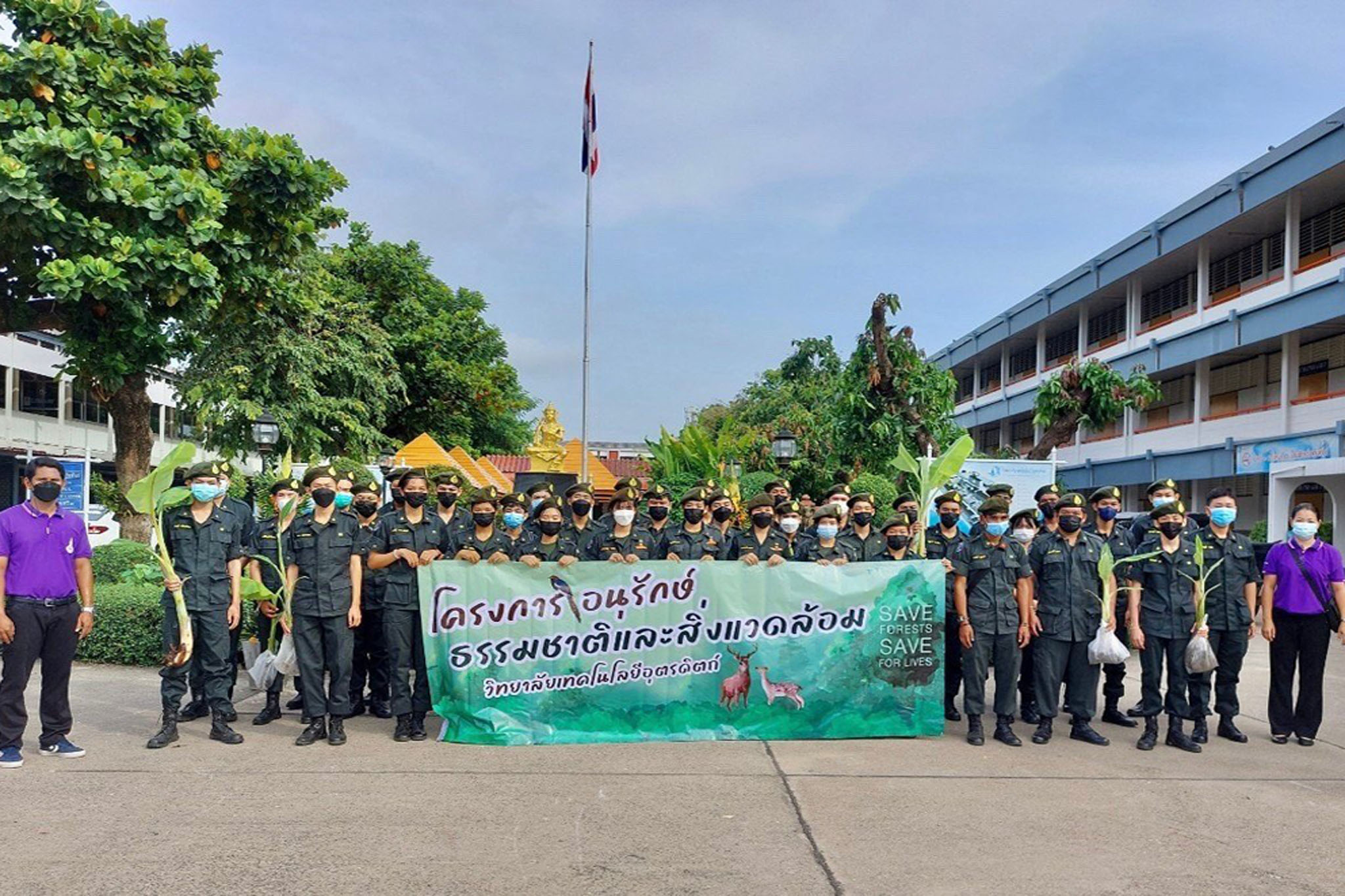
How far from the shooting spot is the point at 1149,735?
6738mm

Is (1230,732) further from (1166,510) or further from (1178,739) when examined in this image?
(1166,510)

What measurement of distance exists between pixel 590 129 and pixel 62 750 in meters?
14.8

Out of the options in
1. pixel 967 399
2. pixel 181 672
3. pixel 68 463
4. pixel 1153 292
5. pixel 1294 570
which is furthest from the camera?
pixel 967 399

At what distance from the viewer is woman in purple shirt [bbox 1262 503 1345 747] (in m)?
6.94

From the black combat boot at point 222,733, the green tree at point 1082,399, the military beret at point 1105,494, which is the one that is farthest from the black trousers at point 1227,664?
the green tree at point 1082,399

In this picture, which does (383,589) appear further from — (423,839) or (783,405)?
(783,405)

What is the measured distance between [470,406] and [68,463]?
16173 mm

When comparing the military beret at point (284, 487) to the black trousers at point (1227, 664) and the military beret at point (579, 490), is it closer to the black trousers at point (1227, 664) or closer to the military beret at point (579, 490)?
the military beret at point (579, 490)

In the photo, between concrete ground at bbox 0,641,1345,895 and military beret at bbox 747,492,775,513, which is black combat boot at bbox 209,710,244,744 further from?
military beret at bbox 747,492,775,513

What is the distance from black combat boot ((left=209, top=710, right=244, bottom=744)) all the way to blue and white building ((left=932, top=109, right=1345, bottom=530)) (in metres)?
18.1

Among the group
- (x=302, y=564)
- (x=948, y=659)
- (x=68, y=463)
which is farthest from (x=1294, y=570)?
(x=68, y=463)

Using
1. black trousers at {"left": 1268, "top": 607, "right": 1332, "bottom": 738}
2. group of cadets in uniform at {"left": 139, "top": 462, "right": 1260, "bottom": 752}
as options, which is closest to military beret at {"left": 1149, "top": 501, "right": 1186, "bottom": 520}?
group of cadets in uniform at {"left": 139, "top": 462, "right": 1260, "bottom": 752}

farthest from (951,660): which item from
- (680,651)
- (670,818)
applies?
(670,818)

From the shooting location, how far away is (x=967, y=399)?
153ft
